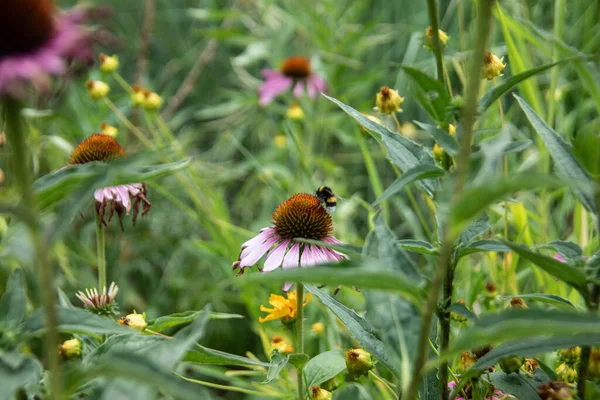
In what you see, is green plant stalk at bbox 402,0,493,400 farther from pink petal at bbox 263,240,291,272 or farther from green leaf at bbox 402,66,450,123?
pink petal at bbox 263,240,291,272

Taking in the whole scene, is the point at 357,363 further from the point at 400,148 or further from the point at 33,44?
the point at 33,44

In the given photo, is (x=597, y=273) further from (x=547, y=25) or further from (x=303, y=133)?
(x=547, y=25)

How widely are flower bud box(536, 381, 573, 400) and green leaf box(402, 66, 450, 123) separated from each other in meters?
0.19

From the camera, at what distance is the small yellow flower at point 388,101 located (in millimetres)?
668

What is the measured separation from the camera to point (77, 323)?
13.1 inches

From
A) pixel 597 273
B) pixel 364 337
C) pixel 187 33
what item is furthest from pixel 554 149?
pixel 187 33

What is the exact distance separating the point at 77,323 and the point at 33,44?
149 mm

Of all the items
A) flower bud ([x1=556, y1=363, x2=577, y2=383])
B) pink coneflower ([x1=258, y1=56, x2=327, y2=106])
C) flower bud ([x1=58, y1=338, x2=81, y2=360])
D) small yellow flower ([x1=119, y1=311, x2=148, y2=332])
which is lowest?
flower bud ([x1=58, y1=338, x2=81, y2=360])

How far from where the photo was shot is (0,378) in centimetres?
30

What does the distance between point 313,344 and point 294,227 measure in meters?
0.35

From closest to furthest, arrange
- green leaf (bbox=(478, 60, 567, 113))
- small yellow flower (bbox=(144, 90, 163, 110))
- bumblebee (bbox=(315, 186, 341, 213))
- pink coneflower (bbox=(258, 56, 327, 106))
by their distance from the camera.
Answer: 1. green leaf (bbox=(478, 60, 567, 113))
2. bumblebee (bbox=(315, 186, 341, 213))
3. small yellow flower (bbox=(144, 90, 163, 110))
4. pink coneflower (bbox=(258, 56, 327, 106))

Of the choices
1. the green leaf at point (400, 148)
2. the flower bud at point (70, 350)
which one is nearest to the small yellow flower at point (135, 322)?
the flower bud at point (70, 350)

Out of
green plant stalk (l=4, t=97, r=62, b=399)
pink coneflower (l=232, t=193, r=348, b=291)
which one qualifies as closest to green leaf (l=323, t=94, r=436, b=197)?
pink coneflower (l=232, t=193, r=348, b=291)

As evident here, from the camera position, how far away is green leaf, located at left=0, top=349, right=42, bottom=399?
291mm
